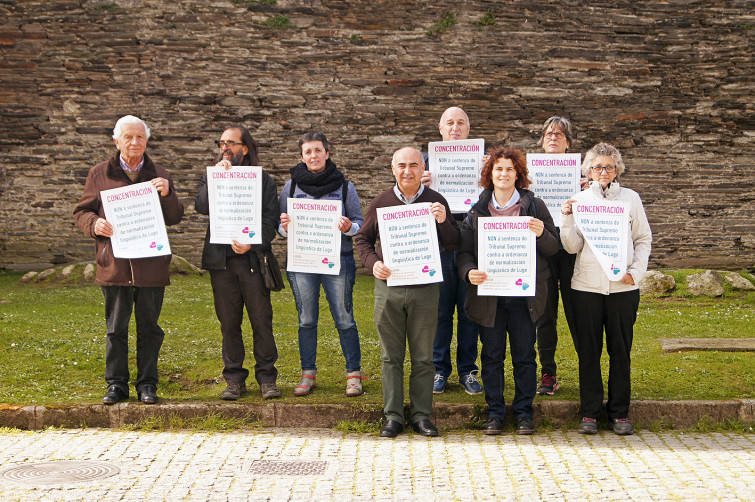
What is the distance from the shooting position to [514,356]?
17.0ft

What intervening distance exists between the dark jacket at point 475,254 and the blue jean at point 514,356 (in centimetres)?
8

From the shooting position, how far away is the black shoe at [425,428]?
499 centimetres

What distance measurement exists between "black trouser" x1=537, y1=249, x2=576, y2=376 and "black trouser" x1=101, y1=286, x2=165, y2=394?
2667 millimetres

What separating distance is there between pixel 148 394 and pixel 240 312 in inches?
32.9

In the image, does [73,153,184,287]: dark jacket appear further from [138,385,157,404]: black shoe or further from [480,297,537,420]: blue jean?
[480,297,537,420]: blue jean

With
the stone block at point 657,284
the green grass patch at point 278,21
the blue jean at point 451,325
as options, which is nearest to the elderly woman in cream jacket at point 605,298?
the blue jean at point 451,325

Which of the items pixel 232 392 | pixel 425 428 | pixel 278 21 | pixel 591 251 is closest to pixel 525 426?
pixel 425 428

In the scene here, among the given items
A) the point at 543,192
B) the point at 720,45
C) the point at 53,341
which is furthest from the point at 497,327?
the point at 720,45

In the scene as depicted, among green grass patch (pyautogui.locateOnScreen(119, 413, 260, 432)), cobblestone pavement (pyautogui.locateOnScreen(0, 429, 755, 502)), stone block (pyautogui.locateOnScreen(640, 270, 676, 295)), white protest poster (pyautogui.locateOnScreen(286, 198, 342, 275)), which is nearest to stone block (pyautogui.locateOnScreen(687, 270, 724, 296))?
stone block (pyautogui.locateOnScreen(640, 270, 676, 295))

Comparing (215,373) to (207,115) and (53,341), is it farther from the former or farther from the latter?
(207,115)

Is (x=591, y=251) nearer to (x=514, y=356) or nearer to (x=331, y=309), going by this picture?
(x=514, y=356)

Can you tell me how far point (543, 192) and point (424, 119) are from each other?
6.86 meters

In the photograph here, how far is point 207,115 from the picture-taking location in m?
12.4

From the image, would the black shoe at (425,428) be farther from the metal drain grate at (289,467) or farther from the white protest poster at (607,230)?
the white protest poster at (607,230)
